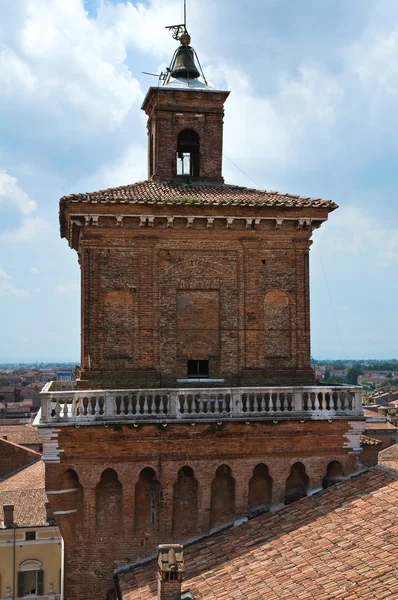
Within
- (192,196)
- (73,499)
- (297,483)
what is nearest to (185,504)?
(73,499)

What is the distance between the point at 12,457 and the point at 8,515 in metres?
10.3

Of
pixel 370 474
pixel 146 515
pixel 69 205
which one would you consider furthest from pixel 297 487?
pixel 69 205

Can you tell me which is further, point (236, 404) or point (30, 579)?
point (30, 579)

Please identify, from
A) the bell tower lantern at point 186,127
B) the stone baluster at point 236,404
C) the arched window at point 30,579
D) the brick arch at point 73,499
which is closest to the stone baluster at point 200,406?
the stone baluster at point 236,404

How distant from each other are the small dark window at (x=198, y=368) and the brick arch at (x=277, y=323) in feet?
6.05

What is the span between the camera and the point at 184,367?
19859mm

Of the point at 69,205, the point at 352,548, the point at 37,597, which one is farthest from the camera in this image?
the point at 37,597

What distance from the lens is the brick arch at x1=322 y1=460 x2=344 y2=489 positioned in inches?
696

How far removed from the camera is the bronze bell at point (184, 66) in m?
23.5

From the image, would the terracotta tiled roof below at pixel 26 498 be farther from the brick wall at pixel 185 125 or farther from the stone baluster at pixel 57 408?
the stone baluster at pixel 57 408

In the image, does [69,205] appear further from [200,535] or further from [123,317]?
[200,535]

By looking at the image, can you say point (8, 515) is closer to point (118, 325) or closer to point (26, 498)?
point (26, 498)

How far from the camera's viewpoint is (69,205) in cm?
1906

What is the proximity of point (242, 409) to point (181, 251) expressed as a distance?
5157 millimetres
